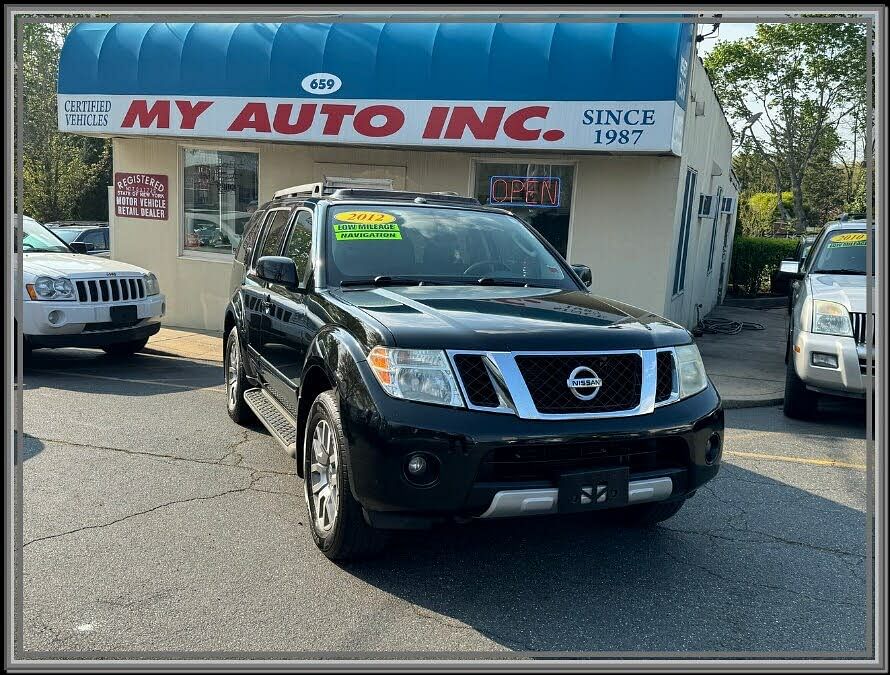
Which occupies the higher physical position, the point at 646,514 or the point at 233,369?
the point at 233,369

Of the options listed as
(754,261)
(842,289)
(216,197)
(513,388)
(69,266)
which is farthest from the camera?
(754,261)

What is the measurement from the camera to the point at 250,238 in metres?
6.86

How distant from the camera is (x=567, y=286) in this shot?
16.3ft

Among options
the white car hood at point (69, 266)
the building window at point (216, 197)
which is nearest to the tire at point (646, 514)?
the white car hood at point (69, 266)

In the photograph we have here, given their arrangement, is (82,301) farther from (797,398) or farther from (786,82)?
(786,82)

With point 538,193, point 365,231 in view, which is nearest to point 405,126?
point 538,193

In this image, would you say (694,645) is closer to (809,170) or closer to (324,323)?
(324,323)

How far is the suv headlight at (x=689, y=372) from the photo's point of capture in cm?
383

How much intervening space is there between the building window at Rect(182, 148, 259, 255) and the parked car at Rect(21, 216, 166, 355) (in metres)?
2.65

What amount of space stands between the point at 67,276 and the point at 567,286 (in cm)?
603

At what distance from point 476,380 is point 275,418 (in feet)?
7.25

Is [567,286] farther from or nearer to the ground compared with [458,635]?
farther from the ground

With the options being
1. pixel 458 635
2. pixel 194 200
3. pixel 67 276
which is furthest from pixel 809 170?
pixel 458 635

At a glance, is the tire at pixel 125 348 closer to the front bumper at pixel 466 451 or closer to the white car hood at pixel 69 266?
the white car hood at pixel 69 266
